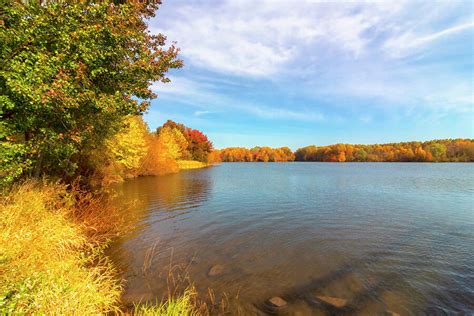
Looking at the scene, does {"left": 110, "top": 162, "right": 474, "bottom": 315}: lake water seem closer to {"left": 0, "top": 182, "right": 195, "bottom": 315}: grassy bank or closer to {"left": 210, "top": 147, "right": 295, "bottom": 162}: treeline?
{"left": 0, "top": 182, "right": 195, "bottom": 315}: grassy bank

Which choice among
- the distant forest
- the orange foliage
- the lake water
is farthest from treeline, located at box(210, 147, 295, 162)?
the lake water

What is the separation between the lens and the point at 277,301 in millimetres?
6812

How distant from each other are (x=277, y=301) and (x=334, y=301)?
66.0 inches

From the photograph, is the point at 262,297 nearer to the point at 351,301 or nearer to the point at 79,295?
the point at 351,301

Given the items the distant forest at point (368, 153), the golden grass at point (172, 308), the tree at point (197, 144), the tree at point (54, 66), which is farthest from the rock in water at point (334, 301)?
the distant forest at point (368, 153)

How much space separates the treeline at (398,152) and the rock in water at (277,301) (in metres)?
137

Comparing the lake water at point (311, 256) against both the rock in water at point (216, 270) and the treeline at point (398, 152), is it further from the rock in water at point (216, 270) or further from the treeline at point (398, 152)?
the treeline at point (398, 152)

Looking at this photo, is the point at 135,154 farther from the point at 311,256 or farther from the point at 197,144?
the point at 197,144

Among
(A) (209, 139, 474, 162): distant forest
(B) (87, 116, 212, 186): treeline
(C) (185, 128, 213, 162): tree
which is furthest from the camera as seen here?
(A) (209, 139, 474, 162): distant forest

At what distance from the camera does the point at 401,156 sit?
120m

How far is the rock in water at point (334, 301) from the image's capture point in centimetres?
667

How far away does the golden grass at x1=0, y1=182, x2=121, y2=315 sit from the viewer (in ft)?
12.1

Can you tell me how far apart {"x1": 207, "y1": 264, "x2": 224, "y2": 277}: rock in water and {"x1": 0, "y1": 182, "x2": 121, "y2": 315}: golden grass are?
10.3 feet

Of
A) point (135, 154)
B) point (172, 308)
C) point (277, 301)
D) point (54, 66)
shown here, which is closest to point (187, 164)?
point (135, 154)
